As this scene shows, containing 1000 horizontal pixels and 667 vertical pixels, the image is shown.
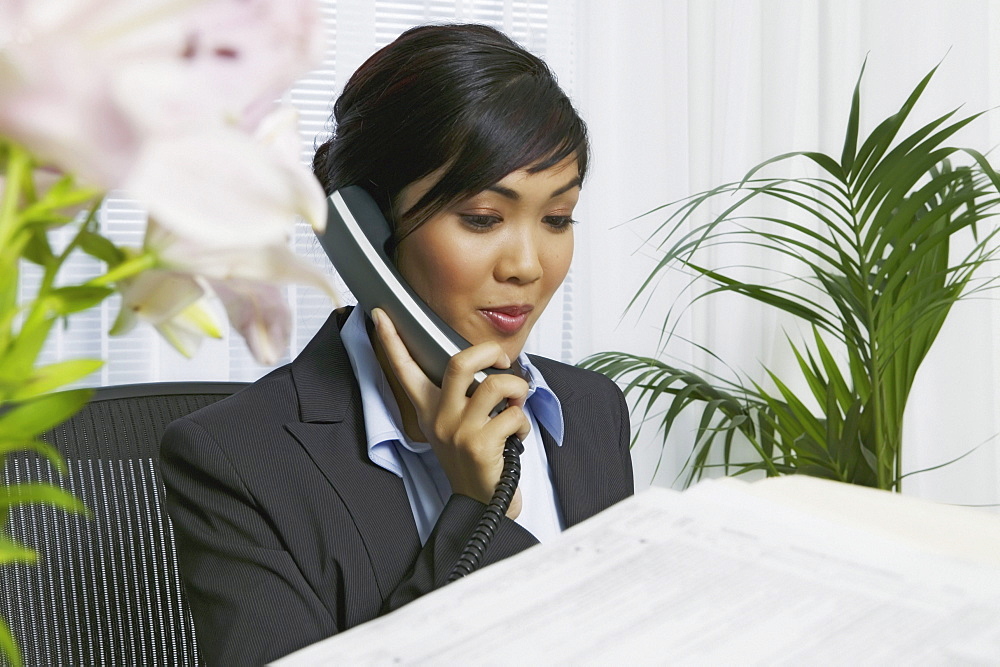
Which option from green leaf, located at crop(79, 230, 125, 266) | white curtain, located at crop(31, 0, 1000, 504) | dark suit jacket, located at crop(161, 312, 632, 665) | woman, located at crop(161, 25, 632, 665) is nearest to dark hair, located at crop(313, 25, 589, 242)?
woman, located at crop(161, 25, 632, 665)

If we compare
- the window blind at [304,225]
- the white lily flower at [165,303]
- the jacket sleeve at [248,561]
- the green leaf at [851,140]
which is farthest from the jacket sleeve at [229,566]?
the green leaf at [851,140]

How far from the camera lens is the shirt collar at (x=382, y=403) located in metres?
0.96

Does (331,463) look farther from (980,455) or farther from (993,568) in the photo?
(980,455)

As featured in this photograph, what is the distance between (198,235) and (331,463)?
29.3 inches

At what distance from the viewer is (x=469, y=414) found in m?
0.87

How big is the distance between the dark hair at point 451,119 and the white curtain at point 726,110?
0.95 metres

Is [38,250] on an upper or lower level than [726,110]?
upper

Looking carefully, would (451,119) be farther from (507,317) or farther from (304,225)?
(304,225)

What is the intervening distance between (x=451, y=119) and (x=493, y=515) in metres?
0.41

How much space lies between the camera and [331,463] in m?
0.93

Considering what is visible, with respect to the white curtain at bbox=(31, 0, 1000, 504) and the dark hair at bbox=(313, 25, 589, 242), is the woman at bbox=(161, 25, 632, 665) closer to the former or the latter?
the dark hair at bbox=(313, 25, 589, 242)

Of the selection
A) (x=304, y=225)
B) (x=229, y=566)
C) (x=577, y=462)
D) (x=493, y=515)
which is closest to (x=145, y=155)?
(x=493, y=515)

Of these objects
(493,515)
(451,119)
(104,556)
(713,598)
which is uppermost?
(451,119)

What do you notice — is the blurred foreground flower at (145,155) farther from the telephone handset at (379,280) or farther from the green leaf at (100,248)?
the telephone handset at (379,280)
